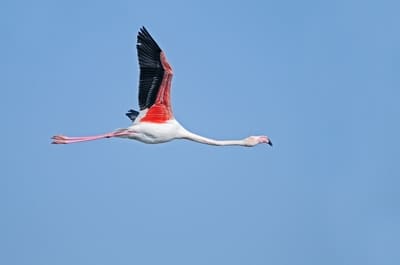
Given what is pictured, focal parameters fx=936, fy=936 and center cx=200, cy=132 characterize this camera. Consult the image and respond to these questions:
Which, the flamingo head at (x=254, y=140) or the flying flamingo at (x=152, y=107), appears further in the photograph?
the flamingo head at (x=254, y=140)

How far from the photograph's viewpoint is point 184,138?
37719 mm

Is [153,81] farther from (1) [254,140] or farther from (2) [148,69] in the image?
(1) [254,140]

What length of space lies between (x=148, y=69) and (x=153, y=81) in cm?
60

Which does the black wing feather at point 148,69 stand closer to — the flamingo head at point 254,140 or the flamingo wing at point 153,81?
the flamingo wing at point 153,81

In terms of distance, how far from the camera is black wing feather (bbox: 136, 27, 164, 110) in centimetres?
3478

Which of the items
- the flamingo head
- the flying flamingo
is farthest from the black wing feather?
the flamingo head

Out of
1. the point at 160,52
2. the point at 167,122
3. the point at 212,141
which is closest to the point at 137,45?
the point at 160,52

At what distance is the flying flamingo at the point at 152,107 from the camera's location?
115 ft

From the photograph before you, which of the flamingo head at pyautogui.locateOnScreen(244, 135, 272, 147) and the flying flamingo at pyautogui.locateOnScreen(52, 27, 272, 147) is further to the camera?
the flamingo head at pyautogui.locateOnScreen(244, 135, 272, 147)

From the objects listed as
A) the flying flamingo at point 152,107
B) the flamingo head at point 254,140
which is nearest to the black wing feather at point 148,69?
the flying flamingo at point 152,107

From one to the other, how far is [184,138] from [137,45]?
15.7 ft

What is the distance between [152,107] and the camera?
36.8 meters

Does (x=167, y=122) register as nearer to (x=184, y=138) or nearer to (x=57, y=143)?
(x=184, y=138)

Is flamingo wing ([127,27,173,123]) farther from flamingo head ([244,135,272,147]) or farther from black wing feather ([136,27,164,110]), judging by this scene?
flamingo head ([244,135,272,147])
